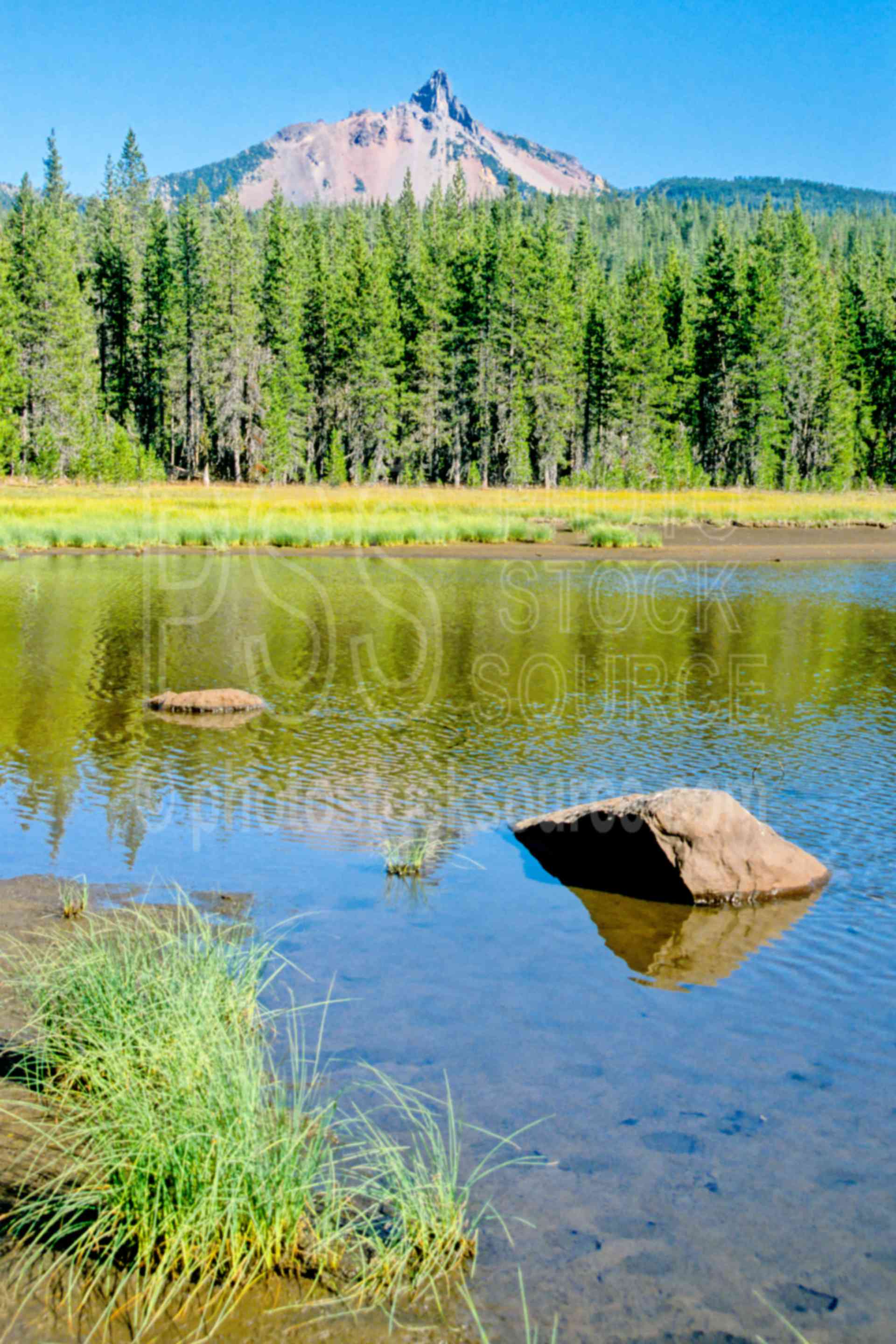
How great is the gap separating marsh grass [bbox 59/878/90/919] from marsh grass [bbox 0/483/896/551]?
1178 inches

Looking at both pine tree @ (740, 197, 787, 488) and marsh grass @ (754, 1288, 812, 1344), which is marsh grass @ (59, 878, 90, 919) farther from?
pine tree @ (740, 197, 787, 488)

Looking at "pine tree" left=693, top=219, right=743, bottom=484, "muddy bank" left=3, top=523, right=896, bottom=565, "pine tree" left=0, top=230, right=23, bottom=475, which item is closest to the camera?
"muddy bank" left=3, top=523, right=896, bottom=565

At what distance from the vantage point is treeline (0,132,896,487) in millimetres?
69125

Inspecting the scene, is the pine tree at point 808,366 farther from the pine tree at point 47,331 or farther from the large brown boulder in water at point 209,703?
the large brown boulder in water at point 209,703

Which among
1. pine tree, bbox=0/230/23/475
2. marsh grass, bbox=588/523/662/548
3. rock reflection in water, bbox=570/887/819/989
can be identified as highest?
pine tree, bbox=0/230/23/475

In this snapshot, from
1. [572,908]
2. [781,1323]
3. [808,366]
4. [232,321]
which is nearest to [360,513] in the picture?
[232,321]

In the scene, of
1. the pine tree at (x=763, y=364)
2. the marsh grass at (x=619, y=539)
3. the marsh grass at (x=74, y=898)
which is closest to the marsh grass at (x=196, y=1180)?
the marsh grass at (x=74, y=898)

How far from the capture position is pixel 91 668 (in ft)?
53.7

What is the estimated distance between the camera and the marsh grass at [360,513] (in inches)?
1497

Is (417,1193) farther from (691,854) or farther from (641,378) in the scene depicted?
(641,378)

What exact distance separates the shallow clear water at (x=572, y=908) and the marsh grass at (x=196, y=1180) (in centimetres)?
39

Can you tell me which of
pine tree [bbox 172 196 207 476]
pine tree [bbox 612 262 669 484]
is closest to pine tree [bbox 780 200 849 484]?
pine tree [bbox 612 262 669 484]

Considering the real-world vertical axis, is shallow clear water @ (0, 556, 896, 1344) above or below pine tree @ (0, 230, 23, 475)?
below

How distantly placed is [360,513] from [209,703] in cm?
3352
